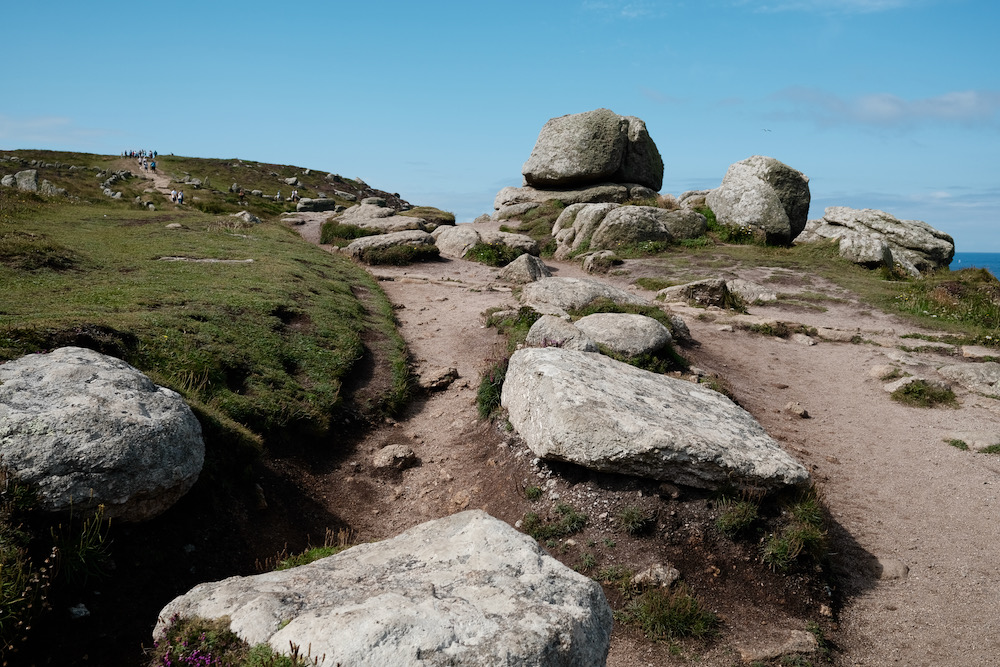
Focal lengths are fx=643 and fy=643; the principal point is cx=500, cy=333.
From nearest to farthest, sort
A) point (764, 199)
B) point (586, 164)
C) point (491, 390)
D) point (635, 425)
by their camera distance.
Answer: point (635, 425) < point (491, 390) < point (764, 199) < point (586, 164)

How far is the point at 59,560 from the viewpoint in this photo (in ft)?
23.3

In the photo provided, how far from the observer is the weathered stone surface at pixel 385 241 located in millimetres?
31250

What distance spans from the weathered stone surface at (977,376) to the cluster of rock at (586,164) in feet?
81.7

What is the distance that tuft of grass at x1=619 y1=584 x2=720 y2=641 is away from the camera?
26.6 ft

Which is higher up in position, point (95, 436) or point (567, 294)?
point (567, 294)

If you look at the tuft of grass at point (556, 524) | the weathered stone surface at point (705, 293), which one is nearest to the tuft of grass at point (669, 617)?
the tuft of grass at point (556, 524)

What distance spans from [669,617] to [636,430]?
2660mm

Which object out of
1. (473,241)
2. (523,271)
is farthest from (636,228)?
(473,241)

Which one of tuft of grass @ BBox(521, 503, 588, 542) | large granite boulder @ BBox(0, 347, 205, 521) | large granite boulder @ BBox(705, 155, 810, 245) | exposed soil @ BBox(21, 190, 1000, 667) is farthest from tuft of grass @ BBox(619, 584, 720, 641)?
large granite boulder @ BBox(705, 155, 810, 245)

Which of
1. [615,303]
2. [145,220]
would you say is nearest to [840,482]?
[615,303]

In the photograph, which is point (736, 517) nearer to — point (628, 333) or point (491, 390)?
point (491, 390)

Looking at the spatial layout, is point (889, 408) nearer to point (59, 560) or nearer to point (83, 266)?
point (59, 560)

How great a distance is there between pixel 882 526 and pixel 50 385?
42.7 ft

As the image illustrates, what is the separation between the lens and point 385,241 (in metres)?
31.9
